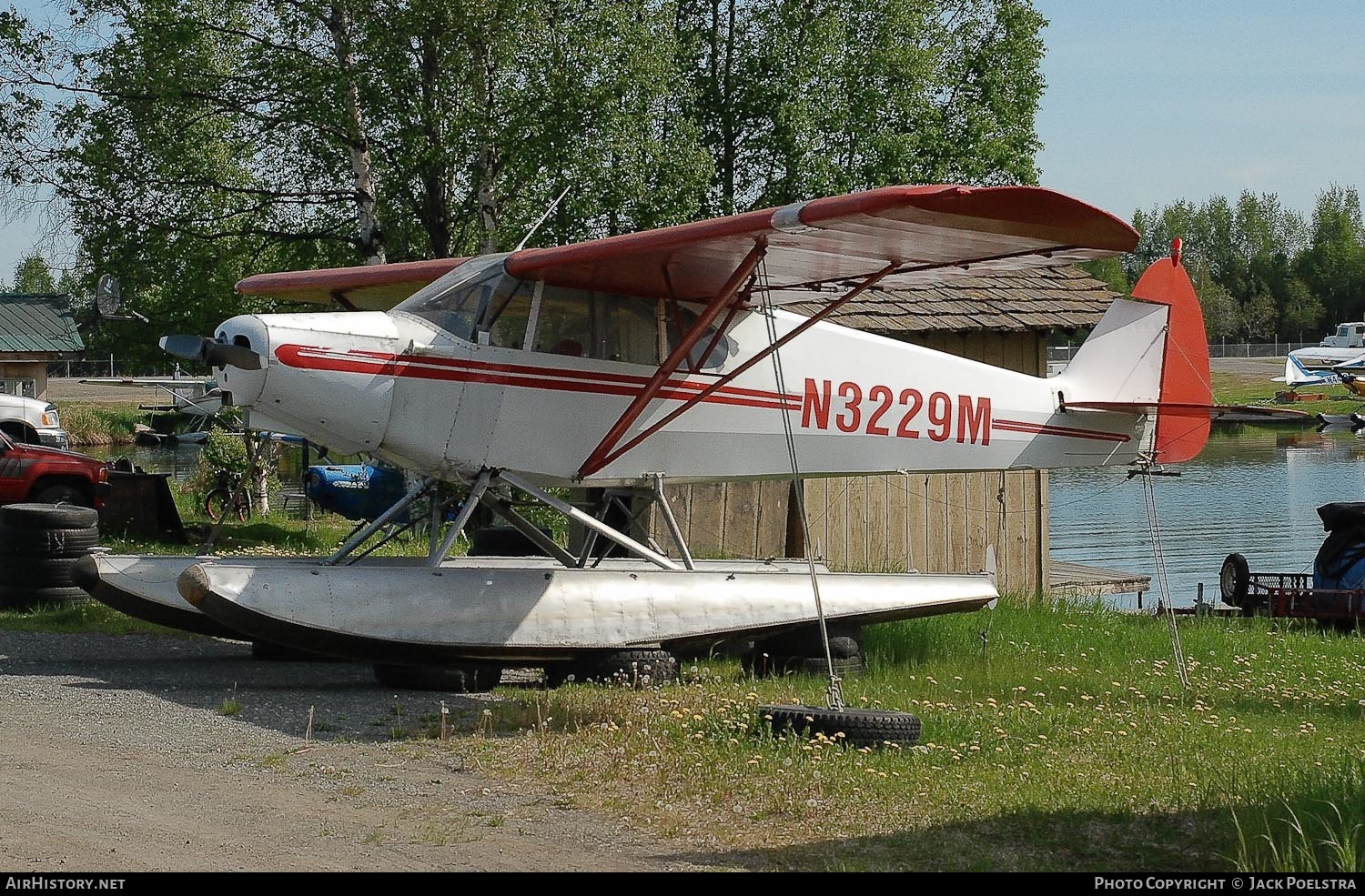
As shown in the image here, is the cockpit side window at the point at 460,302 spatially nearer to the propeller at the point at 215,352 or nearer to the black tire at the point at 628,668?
the propeller at the point at 215,352

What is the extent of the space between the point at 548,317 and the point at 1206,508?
26966 mm

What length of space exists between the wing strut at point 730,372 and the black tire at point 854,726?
3006 millimetres

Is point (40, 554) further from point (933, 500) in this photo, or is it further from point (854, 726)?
point (933, 500)

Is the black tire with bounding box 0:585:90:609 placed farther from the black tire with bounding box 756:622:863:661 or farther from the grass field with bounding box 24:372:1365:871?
the black tire with bounding box 756:622:863:661

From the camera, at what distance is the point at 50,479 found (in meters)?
16.8

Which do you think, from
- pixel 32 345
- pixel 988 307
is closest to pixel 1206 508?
pixel 988 307

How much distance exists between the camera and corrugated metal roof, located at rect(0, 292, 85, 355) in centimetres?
4575

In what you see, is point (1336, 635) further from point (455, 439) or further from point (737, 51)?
point (737, 51)

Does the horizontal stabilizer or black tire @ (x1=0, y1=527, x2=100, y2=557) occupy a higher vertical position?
the horizontal stabilizer

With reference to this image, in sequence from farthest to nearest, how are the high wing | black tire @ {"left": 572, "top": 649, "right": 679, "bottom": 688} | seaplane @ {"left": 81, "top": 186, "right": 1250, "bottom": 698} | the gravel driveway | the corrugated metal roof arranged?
the corrugated metal roof, black tire @ {"left": 572, "top": 649, "right": 679, "bottom": 688}, seaplane @ {"left": 81, "top": 186, "right": 1250, "bottom": 698}, the high wing, the gravel driveway

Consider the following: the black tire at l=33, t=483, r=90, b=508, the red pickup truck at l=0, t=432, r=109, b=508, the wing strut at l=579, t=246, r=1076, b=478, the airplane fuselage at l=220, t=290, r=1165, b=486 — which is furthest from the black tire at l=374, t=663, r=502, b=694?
the black tire at l=33, t=483, r=90, b=508

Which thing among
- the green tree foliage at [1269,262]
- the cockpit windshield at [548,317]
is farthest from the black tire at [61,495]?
the green tree foliage at [1269,262]

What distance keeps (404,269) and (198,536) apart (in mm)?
6887

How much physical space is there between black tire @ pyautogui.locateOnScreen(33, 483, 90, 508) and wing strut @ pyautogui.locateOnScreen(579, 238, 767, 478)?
916 cm
